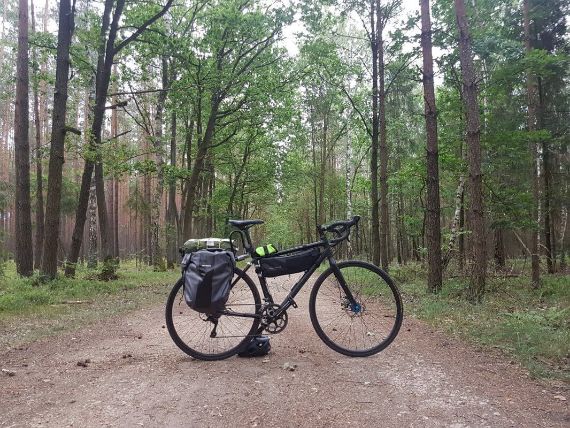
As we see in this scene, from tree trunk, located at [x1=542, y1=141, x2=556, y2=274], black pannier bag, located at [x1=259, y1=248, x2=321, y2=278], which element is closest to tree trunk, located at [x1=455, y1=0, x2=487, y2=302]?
black pannier bag, located at [x1=259, y1=248, x2=321, y2=278]

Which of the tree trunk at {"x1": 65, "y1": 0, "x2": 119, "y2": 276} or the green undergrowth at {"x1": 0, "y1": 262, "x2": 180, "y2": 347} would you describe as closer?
the green undergrowth at {"x1": 0, "y1": 262, "x2": 180, "y2": 347}

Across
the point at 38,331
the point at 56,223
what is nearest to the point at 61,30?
the point at 56,223

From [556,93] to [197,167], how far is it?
1400 cm

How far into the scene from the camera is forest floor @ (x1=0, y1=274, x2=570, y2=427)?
9.04 feet

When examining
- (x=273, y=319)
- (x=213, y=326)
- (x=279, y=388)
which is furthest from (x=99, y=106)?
(x=279, y=388)

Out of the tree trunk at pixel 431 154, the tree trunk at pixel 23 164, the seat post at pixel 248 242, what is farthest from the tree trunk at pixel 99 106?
the seat post at pixel 248 242

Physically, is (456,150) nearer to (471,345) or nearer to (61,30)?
(471,345)

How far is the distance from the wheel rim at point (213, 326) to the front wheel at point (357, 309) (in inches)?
26.2

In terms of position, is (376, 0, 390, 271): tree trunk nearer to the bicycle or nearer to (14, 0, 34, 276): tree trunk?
the bicycle

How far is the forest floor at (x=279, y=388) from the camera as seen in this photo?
2754 millimetres

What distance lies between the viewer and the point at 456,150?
1355 centimetres

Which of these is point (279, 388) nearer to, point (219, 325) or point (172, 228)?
point (219, 325)

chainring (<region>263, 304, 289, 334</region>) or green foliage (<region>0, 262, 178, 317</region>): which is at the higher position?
chainring (<region>263, 304, 289, 334</region>)

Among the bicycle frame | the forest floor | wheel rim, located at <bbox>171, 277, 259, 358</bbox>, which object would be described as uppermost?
the bicycle frame
